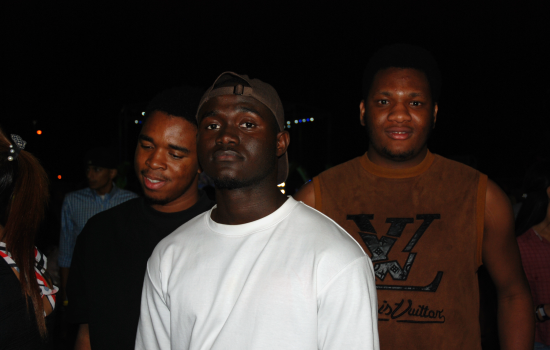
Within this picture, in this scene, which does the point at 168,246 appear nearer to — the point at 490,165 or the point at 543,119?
the point at 543,119

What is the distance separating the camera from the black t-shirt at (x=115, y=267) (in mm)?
1832

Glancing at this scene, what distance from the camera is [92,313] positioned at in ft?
6.16

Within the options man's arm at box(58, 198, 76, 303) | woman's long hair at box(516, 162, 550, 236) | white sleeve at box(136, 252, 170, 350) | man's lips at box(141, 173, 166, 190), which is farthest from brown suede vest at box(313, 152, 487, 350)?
man's arm at box(58, 198, 76, 303)

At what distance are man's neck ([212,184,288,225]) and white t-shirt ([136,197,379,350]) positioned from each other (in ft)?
0.18

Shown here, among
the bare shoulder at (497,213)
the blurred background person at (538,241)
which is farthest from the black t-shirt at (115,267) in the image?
the blurred background person at (538,241)

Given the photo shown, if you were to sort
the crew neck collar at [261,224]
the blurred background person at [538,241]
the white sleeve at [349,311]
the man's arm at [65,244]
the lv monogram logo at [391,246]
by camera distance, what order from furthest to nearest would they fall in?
the man's arm at [65,244] < the blurred background person at [538,241] < the lv monogram logo at [391,246] < the crew neck collar at [261,224] < the white sleeve at [349,311]

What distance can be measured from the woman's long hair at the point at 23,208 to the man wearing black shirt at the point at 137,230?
236 mm

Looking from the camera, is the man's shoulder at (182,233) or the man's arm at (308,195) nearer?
the man's shoulder at (182,233)

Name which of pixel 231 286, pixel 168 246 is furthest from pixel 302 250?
pixel 168 246

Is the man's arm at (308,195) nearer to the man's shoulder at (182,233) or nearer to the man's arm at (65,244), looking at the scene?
the man's shoulder at (182,233)

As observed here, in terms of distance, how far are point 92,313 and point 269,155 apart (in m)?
1.06

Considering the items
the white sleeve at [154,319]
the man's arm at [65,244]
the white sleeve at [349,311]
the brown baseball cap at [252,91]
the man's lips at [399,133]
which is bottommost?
the man's arm at [65,244]

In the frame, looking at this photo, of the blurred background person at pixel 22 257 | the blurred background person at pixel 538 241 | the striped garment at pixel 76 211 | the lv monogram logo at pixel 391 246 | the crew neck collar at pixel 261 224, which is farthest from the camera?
the striped garment at pixel 76 211

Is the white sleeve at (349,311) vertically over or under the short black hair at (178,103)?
under
